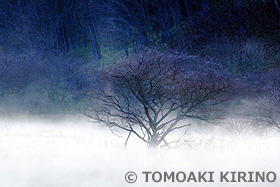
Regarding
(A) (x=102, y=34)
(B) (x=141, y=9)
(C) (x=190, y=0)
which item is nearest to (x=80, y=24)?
(A) (x=102, y=34)

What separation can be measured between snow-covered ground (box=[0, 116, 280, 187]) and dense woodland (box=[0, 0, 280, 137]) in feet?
6.09

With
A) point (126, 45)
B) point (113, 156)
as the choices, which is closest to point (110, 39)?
point (126, 45)

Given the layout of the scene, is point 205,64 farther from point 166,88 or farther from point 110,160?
point 110,160

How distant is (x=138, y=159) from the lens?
8.32 metres

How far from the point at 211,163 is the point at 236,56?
1047cm

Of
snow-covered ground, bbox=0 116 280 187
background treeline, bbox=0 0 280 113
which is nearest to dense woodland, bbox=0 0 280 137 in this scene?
background treeline, bbox=0 0 280 113

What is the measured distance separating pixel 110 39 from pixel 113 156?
1874cm

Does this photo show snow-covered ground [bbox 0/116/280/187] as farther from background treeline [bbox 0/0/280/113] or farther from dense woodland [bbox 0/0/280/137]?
background treeline [bbox 0/0/280/113]

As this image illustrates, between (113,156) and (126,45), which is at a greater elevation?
(126,45)

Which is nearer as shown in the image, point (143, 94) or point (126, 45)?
point (143, 94)

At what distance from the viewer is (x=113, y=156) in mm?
8898

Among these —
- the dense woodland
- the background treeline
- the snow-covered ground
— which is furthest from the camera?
the background treeline

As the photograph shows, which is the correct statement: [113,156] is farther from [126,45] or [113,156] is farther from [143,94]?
[126,45]

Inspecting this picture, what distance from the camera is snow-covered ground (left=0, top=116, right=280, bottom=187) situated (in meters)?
7.21
